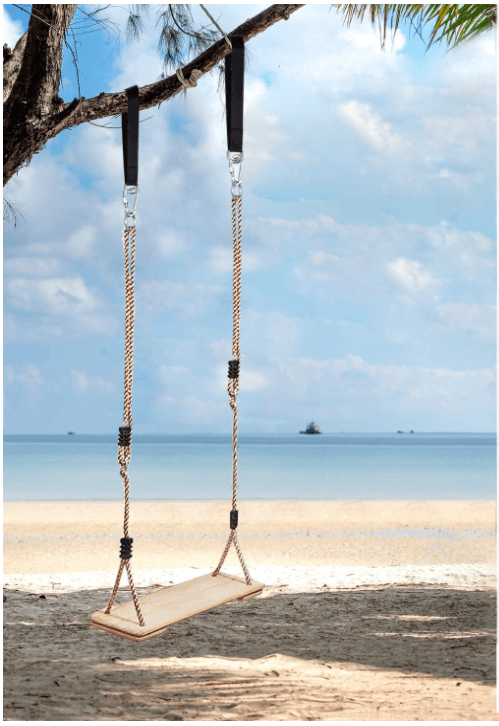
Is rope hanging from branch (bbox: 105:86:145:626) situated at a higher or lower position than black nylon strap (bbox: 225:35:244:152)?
lower

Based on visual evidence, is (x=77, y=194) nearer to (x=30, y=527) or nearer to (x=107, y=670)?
(x=30, y=527)

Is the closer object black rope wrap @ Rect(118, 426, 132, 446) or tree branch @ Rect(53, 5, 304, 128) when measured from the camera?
black rope wrap @ Rect(118, 426, 132, 446)

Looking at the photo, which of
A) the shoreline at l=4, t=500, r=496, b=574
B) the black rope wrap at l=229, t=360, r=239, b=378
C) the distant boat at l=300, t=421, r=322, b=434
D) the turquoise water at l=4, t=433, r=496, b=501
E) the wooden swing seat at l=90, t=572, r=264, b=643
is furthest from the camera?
the distant boat at l=300, t=421, r=322, b=434

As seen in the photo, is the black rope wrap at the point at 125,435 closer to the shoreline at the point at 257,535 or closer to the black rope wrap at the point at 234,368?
the black rope wrap at the point at 234,368

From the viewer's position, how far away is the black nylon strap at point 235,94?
1.84m

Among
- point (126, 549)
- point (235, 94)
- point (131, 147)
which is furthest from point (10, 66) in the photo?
point (126, 549)

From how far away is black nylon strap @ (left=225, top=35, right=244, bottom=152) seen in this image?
1836 mm

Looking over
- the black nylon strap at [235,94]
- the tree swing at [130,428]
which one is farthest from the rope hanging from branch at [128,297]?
the black nylon strap at [235,94]

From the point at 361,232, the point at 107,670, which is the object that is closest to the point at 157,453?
the point at 361,232

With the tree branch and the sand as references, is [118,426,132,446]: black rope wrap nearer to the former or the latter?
the sand

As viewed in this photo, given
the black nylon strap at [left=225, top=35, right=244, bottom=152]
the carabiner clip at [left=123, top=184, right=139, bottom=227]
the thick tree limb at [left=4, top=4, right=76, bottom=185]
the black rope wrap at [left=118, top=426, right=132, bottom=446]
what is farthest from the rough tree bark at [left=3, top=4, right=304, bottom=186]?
the black rope wrap at [left=118, top=426, right=132, bottom=446]

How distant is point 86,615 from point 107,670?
837 millimetres

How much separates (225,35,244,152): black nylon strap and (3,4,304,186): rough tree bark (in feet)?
0.47

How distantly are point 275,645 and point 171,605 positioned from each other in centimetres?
80
